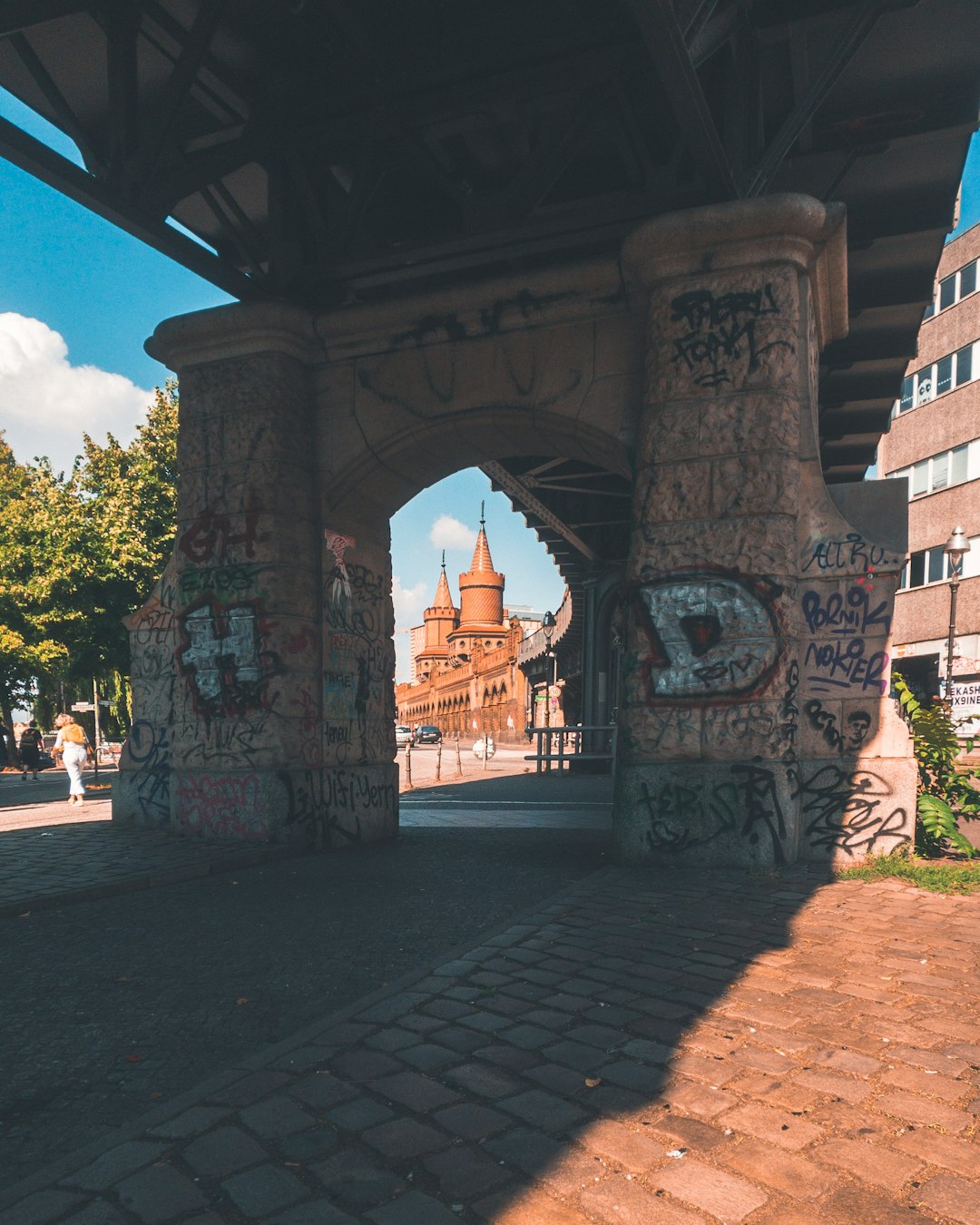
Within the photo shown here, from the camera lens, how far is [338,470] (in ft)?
28.3

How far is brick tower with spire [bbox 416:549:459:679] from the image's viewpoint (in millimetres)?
119938

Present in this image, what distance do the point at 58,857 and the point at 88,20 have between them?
668 centimetres

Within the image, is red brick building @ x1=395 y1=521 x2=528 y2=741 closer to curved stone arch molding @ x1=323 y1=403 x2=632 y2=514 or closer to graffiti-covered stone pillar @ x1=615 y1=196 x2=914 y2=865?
curved stone arch molding @ x1=323 y1=403 x2=632 y2=514

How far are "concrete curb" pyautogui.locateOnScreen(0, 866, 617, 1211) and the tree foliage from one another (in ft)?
74.4

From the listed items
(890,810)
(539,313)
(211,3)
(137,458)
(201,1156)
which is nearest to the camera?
(201,1156)

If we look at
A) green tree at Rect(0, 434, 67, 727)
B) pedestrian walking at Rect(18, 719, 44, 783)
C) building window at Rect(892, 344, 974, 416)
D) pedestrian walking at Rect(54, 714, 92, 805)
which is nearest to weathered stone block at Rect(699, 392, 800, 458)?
pedestrian walking at Rect(54, 714, 92, 805)

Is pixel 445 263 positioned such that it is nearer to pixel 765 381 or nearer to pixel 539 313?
pixel 539 313

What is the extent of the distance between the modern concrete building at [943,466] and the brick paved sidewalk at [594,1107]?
27166mm

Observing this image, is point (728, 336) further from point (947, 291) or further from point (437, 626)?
point (437, 626)

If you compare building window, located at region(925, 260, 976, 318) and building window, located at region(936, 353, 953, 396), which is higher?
building window, located at region(925, 260, 976, 318)

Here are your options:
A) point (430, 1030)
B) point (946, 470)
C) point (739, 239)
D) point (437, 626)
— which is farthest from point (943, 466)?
point (437, 626)

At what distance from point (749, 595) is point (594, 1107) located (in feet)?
15.2

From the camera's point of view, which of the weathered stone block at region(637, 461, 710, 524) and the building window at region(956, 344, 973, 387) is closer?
the weathered stone block at region(637, 461, 710, 524)

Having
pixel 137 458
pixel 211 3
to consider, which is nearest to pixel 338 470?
pixel 211 3
